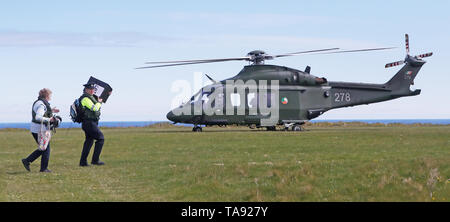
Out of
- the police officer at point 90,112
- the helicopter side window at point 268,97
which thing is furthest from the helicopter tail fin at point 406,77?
the police officer at point 90,112

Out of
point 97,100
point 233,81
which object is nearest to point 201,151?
point 97,100

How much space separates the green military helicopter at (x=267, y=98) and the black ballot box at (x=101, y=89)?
1477 cm

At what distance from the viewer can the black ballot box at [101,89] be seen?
48.9 ft

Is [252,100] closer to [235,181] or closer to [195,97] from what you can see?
[195,97]

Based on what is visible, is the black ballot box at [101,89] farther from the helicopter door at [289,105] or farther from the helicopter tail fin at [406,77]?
the helicopter tail fin at [406,77]

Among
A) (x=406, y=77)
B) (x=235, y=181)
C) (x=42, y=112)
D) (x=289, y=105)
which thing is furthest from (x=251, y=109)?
(x=235, y=181)

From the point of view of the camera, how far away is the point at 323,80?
116 ft

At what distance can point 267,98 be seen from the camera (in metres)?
33.7

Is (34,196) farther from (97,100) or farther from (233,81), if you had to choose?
(233,81)

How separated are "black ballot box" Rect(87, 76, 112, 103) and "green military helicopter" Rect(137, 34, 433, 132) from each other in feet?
48.5

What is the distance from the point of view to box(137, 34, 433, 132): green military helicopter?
107ft

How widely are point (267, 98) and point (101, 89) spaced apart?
19.8m

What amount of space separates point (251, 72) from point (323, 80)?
577cm
